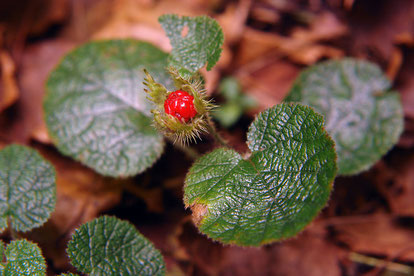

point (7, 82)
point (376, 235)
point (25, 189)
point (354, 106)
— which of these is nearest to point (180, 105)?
point (25, 189)

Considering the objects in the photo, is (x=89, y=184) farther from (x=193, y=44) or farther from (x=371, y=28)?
(x=371, y=28)

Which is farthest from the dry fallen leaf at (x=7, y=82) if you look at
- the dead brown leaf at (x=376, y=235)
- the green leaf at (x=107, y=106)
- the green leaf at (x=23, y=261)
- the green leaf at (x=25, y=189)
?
the dead brown leaf at (x=376, y=235)

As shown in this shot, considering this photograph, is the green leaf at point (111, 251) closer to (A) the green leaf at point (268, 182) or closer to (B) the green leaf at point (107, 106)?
(B) the green leaf at point (107, 106)

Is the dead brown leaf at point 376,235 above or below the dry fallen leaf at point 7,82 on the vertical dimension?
below

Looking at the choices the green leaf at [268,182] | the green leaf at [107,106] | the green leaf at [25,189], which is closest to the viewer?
the green leaf at [268,182]

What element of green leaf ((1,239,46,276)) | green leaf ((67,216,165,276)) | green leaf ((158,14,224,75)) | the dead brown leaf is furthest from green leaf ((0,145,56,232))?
the dead brown leaf

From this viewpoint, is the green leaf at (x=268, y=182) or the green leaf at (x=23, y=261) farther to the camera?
the green leaf at (x=23, y=261)

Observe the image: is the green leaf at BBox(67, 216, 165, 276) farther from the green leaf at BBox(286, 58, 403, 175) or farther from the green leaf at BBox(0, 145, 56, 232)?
the green leaf at BBox(286, 58, 403, 175)
